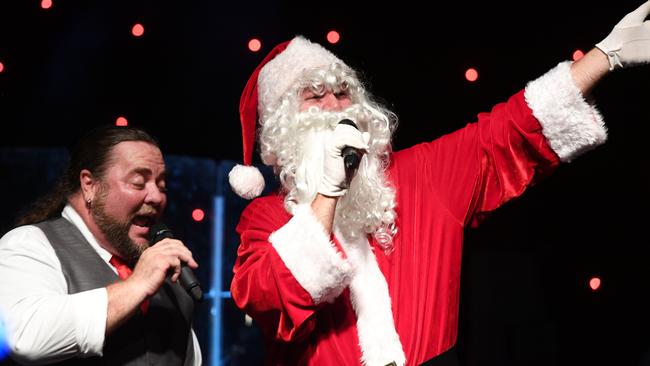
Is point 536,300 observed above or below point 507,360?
above

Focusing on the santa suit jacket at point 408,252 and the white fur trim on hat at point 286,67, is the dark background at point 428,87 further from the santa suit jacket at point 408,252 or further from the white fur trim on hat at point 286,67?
the santa suit jacket at point 408,252

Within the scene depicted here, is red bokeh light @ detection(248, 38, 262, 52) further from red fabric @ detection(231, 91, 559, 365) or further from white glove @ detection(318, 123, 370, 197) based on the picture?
white glove @ detection(318, 123, 370, 197)

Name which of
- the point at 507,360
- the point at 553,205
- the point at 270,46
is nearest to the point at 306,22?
the point at 270,46

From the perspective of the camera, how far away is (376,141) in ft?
7.71

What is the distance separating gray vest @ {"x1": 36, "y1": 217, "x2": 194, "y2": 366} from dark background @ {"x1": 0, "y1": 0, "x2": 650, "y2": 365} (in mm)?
1033

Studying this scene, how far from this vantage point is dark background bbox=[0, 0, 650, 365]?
10.1ft

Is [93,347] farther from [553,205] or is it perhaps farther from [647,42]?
[553,205]

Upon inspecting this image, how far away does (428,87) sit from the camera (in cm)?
323

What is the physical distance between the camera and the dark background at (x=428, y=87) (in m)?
3.07

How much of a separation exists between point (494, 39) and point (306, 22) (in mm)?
754

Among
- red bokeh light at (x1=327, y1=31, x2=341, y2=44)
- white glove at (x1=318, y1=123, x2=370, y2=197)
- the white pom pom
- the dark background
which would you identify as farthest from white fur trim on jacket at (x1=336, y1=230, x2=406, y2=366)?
red bokeh light at (x1=327, y1=31, x2=341, y2=44)

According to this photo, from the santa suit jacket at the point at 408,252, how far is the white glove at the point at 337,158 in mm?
93

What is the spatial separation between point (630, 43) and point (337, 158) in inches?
32.1

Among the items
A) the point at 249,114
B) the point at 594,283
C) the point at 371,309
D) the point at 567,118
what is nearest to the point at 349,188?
the point at 371,309
